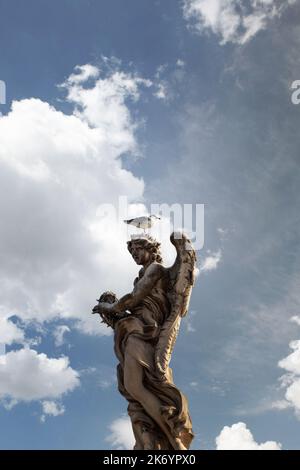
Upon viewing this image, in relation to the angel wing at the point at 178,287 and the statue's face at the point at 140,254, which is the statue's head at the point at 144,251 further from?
the angel wing at the point at 178,287

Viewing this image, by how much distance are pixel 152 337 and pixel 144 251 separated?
1.75 metres

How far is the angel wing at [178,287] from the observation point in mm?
10016

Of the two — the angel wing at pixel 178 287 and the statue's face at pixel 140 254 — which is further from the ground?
the statue's face at pixel 140 254

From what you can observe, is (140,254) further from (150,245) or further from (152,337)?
(152,337)

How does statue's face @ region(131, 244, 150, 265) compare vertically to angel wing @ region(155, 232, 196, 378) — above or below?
above

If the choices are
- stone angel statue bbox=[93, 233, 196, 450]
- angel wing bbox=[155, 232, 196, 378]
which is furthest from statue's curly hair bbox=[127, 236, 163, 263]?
angel wing bbox=[155, 232, 196, 378]

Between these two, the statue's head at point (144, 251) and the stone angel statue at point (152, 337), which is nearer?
the stone angel statue at point (152, 337)

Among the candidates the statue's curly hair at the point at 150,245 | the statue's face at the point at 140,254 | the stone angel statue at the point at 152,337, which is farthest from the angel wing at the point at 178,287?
the statue's face at the point at 140,254

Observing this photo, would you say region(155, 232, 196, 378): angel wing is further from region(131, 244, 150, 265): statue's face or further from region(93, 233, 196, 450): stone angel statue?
region(131, 244, 150, 265): statue's face

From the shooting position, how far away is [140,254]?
1095 centimetres

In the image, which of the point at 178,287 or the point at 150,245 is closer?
the point at 178,287

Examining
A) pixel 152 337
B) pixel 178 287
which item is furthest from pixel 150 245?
Answer: pixel 152 337

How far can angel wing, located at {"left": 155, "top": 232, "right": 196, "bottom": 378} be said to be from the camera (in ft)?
32.9
